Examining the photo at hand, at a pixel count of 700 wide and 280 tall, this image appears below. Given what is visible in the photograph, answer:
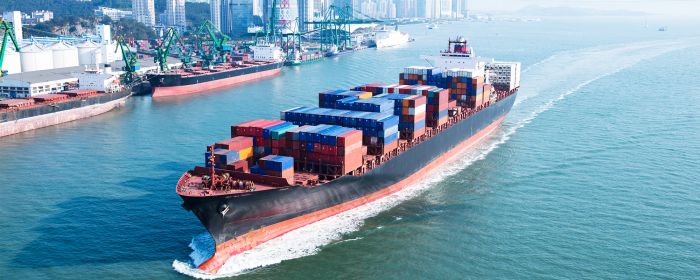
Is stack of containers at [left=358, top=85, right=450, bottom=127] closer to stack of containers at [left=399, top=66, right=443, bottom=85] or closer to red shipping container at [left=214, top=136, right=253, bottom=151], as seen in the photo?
stack of containers at [left=399, top=66, right=443, bottom=85]

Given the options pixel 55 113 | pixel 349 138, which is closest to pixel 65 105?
pixel 55 113

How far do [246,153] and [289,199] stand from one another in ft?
13.4

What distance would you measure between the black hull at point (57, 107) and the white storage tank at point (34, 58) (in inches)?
1084

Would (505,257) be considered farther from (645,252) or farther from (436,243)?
(645,252)

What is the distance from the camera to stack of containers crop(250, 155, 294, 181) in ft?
92.9

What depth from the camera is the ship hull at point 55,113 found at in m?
50.2

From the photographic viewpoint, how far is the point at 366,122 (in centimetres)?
3400

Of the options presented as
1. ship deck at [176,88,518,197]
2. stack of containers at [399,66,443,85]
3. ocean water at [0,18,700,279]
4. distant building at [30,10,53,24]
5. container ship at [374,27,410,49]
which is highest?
distant building at [30,10,53,24]

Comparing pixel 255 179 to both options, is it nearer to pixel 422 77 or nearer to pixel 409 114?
pixel 409 114

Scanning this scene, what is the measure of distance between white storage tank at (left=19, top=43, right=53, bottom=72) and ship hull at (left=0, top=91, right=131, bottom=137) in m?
28.2

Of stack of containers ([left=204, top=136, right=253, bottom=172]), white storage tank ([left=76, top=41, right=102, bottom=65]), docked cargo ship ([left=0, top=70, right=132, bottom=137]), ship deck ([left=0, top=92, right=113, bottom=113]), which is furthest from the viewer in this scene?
white storage tank ([left=76, top=41, right=102, bottom=65])

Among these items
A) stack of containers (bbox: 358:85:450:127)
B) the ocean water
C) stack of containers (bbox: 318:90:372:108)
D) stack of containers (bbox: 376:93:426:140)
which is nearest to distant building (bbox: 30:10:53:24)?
the ocean water

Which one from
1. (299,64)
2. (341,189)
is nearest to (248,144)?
(341,189)

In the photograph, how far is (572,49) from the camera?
123562 millimetres
